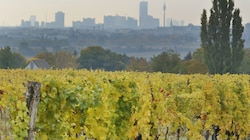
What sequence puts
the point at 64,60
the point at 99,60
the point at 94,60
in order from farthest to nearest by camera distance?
the point at 64,60 → the point at 99,60 → the point at 94,60

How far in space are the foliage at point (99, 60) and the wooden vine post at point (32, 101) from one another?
73879 millimetres

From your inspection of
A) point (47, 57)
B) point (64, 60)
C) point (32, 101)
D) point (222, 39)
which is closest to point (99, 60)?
point (64, 60)

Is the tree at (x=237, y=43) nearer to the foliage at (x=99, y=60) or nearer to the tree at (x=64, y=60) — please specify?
the foliage at (x=99, y=60)

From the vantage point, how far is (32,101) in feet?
16.5

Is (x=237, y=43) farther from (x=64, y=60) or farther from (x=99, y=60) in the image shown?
(x=64, y=60)

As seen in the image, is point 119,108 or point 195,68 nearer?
point 119,108

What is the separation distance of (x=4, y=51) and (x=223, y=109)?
51010mm

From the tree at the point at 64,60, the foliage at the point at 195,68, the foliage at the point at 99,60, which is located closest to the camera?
the foliage at the point at 195,68

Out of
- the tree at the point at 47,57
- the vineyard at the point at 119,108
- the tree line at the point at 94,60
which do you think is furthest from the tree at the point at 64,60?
the vineyard at the point at 119,108

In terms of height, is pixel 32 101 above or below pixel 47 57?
above

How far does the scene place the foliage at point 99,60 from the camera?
7979cm

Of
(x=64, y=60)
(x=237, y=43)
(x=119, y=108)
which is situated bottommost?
(x=64, y=60)

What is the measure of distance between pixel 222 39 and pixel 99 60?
1419 inches

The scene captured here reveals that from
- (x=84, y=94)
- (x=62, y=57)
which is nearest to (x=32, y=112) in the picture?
(x=84, y=94)
